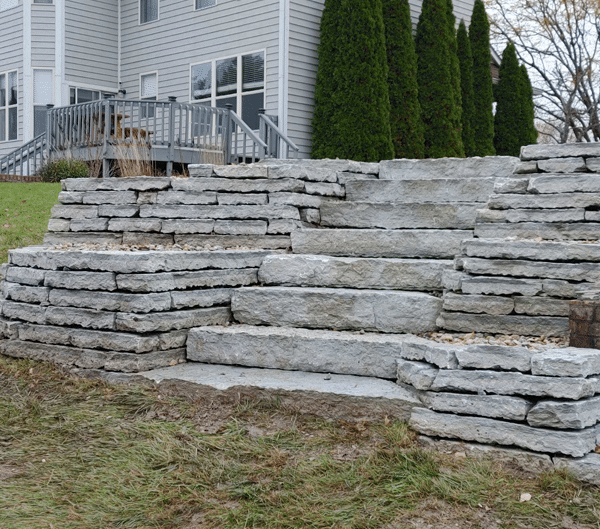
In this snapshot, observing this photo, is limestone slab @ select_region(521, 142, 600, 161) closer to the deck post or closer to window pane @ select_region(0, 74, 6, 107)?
the deck post

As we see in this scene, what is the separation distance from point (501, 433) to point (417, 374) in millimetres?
475

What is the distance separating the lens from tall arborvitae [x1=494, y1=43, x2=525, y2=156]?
15.6 m

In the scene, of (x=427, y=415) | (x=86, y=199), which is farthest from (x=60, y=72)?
(x=427, y=415)

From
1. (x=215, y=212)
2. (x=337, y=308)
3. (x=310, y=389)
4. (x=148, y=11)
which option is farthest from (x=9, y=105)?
(x=310, y=389)

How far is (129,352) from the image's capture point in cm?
387

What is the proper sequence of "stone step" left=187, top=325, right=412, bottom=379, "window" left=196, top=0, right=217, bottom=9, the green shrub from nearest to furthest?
"stone step" left=187, top=325, right=412, bottom=379, the green shrub, "window" left=196, top=0, right=217, bottom=9

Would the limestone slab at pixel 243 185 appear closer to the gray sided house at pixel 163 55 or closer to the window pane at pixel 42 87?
the gray sided house at pixel 163 55

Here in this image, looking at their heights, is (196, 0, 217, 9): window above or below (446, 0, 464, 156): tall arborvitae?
above

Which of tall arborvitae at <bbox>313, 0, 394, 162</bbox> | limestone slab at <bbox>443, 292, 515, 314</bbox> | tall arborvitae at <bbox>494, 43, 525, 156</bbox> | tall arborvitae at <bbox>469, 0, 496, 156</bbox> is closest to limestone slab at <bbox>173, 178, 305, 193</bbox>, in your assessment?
limestone slab at <bbox>443, 292, 515, 314</bbox>

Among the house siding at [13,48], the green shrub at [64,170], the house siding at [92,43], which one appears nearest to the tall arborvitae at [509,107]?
the house siding at [92,43]

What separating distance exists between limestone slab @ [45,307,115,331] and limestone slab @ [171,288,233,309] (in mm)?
369

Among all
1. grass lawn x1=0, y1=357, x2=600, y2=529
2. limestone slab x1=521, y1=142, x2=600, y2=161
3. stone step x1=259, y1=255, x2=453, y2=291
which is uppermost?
limestone slab x1=521, y1=142, x2=600, y2=161

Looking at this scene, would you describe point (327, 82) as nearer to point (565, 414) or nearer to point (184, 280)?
point (184, 280)

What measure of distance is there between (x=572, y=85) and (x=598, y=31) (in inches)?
71.0
